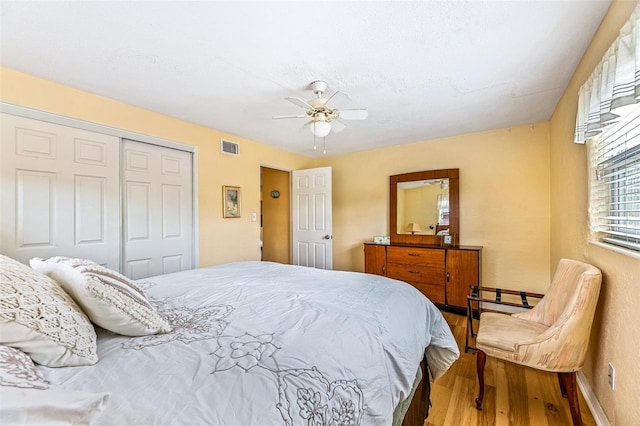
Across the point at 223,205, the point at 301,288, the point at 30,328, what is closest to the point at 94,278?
the point at 30,328

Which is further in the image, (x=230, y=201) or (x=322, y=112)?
(x=230, y=201)

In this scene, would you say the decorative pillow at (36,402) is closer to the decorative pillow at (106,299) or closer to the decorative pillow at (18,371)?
the decorative pillow at (18,371)

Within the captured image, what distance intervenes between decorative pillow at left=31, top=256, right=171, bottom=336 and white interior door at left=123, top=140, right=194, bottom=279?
6.08 ft

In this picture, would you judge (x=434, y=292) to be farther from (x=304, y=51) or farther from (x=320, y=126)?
(x=304, y=51)

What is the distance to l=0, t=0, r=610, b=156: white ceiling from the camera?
146cm

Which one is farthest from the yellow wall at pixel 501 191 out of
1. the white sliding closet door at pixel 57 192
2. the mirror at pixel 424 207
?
the white sliding closet door at pixel 57 192

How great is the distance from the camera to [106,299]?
921 mm

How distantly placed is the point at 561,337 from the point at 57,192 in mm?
3816

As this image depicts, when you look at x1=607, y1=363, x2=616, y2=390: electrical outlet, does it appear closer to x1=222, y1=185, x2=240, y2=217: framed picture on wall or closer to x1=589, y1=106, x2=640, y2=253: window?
x1=589, y1=106, x2=640, y2=253: window

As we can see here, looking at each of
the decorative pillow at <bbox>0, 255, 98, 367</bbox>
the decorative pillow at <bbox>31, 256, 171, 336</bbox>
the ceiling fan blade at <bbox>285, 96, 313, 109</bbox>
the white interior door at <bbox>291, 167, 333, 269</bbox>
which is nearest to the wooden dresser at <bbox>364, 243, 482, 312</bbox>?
the white interior door at <bbox>291, 167, 333, 269</bbox>

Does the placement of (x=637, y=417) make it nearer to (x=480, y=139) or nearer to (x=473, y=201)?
(x=473, y=201)

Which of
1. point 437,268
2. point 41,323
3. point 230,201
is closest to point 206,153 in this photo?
point 230,201

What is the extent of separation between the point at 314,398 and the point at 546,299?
2.13 m

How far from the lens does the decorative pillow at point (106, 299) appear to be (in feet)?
3.01
